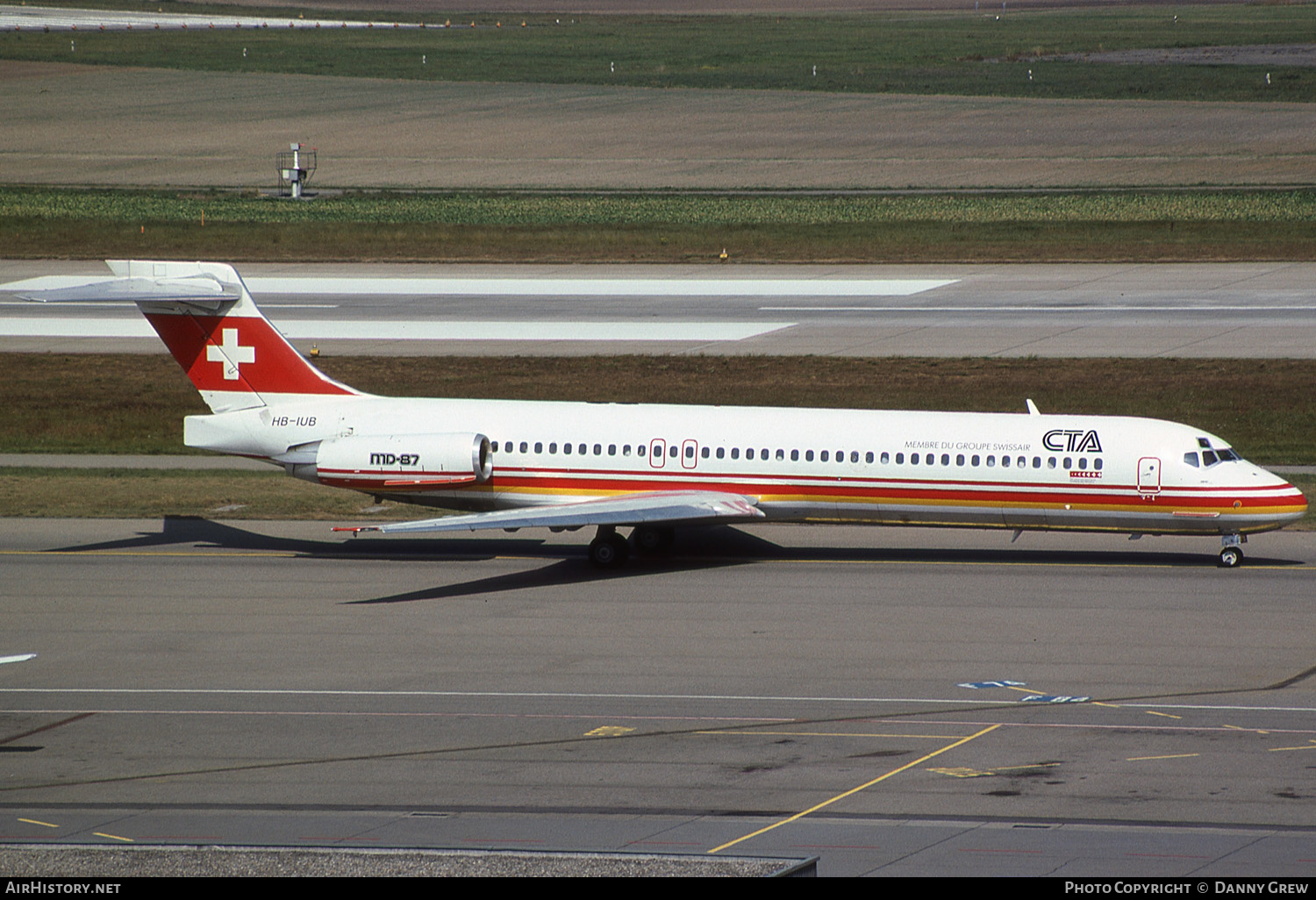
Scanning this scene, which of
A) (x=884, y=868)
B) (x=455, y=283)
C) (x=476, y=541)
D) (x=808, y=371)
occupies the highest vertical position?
(x=455, y=283)

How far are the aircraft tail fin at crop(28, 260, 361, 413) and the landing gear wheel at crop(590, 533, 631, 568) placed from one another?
684 centimetres

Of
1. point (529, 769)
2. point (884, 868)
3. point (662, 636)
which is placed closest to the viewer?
point (884, 868)

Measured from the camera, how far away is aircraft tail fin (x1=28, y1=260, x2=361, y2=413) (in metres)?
34.7

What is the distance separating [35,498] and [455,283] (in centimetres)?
3159

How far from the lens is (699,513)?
31.8 metres

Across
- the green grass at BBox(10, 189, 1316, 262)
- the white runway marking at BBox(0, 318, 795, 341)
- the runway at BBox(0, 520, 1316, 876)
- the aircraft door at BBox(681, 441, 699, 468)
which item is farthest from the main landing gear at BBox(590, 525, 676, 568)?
the green grass at BBox(10, 189, 1316, 262)

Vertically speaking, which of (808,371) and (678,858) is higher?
(808,371)

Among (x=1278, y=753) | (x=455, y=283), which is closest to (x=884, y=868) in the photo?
(x=1278, y=753)

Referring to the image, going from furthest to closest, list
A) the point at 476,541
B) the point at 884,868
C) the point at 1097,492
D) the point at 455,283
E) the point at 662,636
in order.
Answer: the point at 455,283 < the point at 476,541 < the point at 1097,492 < the point at 662,636 < the point at 884,868

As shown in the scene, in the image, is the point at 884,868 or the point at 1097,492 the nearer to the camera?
the point at 884,868

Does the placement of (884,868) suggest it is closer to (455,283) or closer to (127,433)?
(127,433)

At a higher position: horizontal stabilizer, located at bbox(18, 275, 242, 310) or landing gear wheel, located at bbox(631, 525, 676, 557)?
horizontal stabilizer, located at bbox(18, 275, 242, 310)

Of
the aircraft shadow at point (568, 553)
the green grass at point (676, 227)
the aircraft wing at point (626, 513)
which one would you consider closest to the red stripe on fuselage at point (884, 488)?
the aircraft wing at point (626, 513)

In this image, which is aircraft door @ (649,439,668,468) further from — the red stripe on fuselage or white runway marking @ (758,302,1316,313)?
white runway marking @ (758,302,1316,313)
